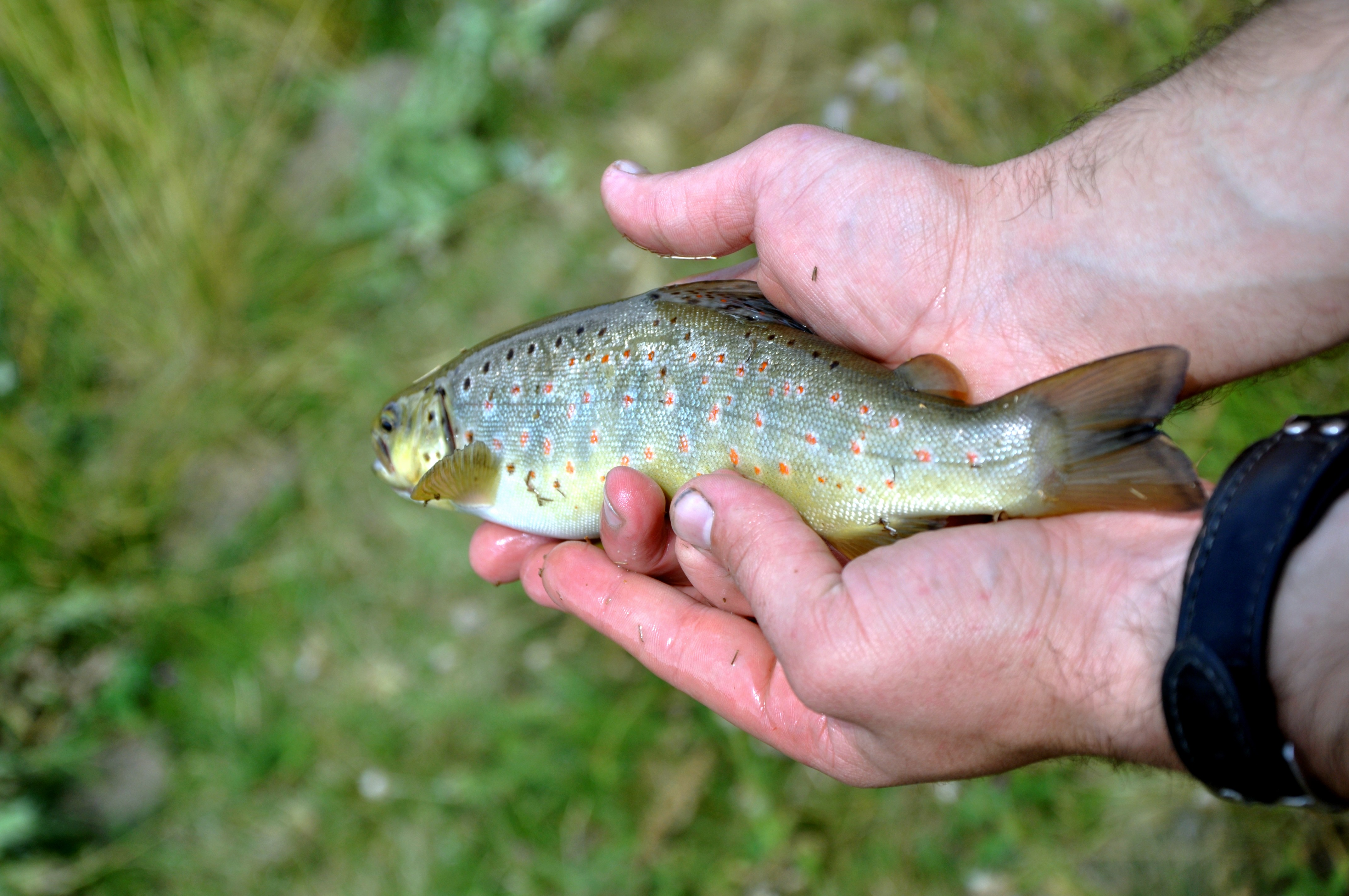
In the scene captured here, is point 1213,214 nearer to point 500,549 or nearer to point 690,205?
point 690,205

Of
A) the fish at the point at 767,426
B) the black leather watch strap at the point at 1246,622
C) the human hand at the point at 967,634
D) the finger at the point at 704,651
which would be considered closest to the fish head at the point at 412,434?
the fish at the point at 767,426

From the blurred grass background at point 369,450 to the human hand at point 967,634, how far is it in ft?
4.43

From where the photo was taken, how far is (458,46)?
5.09 metres

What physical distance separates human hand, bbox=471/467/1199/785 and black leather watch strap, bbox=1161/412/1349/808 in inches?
5.6

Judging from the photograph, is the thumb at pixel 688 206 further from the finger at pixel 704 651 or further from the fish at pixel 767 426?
the finger at pixel 704 651

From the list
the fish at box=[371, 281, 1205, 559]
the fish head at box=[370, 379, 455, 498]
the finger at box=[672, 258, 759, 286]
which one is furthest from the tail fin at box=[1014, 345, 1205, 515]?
the fish head at box=[370, 379, 455, 498]

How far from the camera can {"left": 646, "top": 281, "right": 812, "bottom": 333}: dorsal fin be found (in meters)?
2.34

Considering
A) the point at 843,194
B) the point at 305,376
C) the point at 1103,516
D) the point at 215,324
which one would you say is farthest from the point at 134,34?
the point at 1103,516

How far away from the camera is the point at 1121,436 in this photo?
5.81 ft

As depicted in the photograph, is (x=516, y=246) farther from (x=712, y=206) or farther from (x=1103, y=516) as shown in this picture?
(x=1103, y=516)

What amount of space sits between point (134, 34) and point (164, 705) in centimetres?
405

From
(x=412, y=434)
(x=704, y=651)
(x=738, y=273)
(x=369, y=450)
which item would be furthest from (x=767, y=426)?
(x=369, y=450)

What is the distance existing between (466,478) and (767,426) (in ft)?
3.40

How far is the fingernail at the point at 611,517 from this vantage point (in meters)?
2.35
